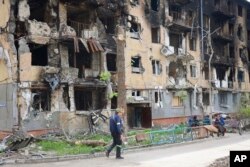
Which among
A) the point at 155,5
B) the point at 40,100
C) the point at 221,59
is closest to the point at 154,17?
the point at 155,5

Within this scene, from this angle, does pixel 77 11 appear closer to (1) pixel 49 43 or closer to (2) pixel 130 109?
(1) pixel 49 43

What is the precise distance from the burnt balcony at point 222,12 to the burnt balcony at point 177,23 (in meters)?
6.35

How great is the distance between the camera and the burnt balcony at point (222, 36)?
48.9 metres

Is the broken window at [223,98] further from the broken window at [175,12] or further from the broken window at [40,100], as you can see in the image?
the broken window at [40,100]

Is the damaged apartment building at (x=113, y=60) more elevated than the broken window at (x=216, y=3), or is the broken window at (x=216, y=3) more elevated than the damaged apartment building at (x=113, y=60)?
the broken window at (x=216, y=3)

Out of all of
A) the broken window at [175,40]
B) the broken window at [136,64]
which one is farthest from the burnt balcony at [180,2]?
the broken window at [136,64]

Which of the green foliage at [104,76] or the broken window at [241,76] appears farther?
the broken window at [241,76]

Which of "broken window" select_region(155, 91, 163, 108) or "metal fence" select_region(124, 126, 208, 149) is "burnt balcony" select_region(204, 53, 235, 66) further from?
"metal fence" select_region(124, 126, 208, 149)

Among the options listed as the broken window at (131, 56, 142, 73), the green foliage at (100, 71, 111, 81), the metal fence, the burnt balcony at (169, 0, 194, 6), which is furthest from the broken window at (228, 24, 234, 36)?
the metal fence

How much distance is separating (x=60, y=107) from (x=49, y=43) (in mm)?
4449

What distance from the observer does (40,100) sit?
27406 mm

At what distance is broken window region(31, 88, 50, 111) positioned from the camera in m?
26.8

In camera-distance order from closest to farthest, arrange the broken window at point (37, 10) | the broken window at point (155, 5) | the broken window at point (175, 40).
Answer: the broken window at point (37, 10) → the broken window at point (155, 5) → the broken window at point (175, 40)

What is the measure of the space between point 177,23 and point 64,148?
2343 centimetres
